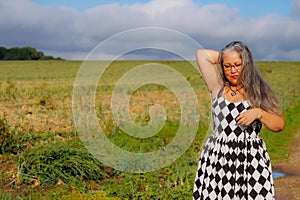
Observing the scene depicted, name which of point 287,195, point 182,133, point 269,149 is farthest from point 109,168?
point 269,149

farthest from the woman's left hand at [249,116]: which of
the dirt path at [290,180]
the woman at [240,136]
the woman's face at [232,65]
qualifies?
the dirt path at [290,180]

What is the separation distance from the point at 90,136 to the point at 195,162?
2321 mm

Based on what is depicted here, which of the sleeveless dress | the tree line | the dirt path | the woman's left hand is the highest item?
the tree line

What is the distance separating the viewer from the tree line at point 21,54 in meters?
75.4

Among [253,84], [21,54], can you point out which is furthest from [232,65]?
[21,54]

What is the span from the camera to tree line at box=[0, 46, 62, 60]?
2968 inches

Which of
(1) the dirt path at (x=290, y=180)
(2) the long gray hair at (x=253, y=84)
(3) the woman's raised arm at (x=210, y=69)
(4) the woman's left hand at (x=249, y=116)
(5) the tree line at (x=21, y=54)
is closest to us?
(4) the woman's left hand at (x=249, y=116)

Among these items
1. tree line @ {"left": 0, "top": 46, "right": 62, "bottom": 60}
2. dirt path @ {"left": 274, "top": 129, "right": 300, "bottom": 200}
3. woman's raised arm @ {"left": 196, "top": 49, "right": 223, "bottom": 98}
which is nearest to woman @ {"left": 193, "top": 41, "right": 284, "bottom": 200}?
woman's raised arm @ {"left": 196, "top": 49, "right": 223, "bottom": 98}

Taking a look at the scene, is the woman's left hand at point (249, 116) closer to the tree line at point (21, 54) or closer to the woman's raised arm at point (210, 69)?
the woman's raised arm at point (210, 69)

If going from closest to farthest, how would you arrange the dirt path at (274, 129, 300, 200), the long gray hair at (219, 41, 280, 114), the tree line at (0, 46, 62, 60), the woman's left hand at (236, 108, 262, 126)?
the woman's left hand at (236, 108, 262, 126)
the long gray hair at (219, 41, 280, 114)
the dirt path at (274, 129, 300, 200)
the tree line at (0, 46, 62, 60)

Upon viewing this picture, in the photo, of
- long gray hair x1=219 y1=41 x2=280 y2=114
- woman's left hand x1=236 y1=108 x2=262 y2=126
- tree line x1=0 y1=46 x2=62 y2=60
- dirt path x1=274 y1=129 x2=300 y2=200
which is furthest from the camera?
tree line x1=0 y1=46 x2=62 y2=60

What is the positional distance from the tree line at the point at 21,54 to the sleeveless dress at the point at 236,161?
7378 centimetres

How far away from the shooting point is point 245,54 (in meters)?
3.27

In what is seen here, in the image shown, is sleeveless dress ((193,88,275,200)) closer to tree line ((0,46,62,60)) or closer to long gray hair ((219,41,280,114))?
long gray hair ((219,41,280,114))
